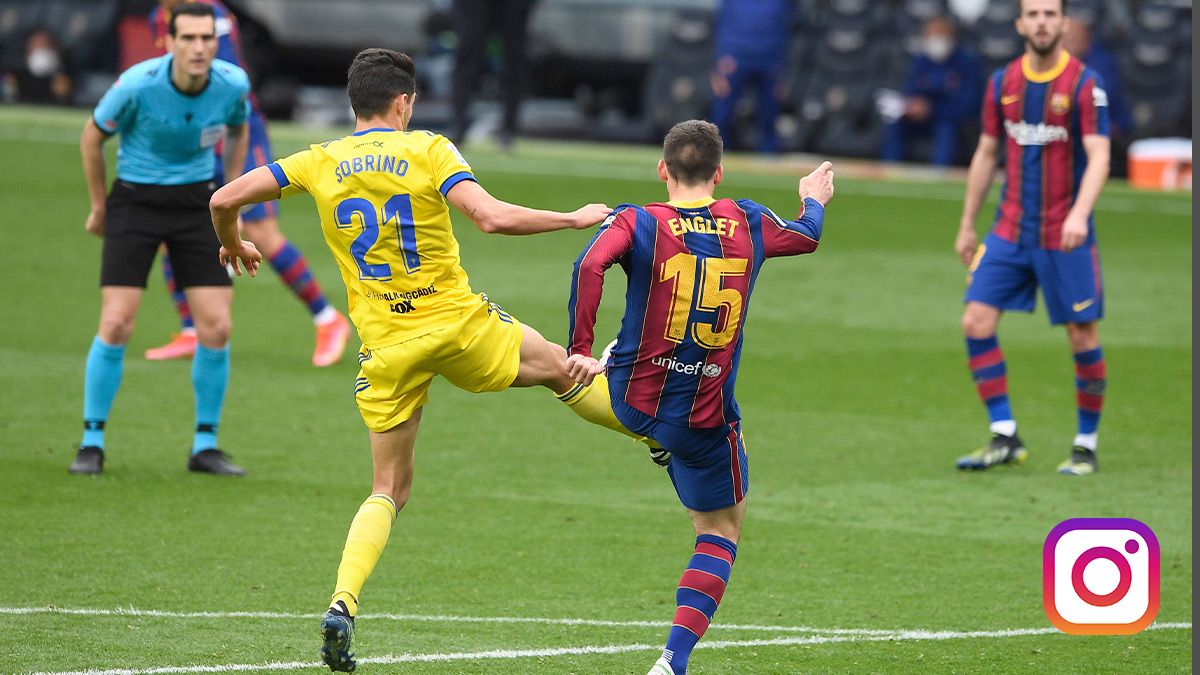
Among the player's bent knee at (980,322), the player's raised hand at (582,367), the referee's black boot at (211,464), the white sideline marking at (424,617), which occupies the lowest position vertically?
the referee's black boot at (211,464)

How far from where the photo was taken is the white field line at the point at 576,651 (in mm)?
5742

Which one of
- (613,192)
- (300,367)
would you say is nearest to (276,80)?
(613,192)

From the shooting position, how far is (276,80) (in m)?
25.5

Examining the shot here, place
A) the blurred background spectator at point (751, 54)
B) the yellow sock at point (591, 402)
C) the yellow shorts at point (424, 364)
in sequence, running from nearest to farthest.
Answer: the yellow shorts at point (424, 364), the yellow sock at point (591, 402), the blurred background spectator at point (751, 54)

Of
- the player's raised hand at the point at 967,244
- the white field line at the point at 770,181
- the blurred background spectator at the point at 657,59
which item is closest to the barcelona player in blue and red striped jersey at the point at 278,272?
the player's raised hand at the point at 967,244

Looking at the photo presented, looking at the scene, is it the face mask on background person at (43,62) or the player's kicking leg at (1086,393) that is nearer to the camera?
the player's kicking leg at (1086,393)

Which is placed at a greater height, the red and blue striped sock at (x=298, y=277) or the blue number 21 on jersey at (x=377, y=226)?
the blue number 21 on jersey at (x=377, y=226)

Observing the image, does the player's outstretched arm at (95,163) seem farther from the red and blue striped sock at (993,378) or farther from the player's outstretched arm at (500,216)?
the red and blue striped sock at (993,378)

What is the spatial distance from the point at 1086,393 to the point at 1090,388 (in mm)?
32

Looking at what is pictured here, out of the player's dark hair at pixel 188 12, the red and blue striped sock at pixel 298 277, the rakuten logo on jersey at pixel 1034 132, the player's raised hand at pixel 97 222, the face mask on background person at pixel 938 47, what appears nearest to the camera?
the player's dark hair at pixel 188 12

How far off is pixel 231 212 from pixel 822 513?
335cm

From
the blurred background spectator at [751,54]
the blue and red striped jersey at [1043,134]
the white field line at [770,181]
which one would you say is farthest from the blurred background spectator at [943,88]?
the blue and red striped jersey at [1043,134]

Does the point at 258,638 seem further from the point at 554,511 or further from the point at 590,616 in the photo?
the point at 554,511

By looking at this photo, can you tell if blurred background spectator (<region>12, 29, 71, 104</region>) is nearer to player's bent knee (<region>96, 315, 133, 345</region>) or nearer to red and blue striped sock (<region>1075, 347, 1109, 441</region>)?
player's bent knee (<region>96, 315, 133, 345</region>)
